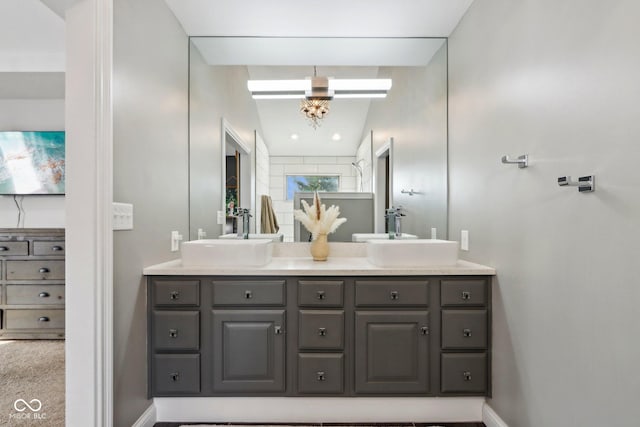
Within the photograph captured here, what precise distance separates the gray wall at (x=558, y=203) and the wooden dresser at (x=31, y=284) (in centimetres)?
340

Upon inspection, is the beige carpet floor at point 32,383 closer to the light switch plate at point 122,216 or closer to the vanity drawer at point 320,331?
the light switch plate at point 122,216

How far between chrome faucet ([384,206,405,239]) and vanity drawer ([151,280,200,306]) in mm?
1300

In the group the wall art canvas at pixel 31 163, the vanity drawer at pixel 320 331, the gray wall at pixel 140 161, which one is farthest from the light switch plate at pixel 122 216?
the wall art canvas at pixel 31 163

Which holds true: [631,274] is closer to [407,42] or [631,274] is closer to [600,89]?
[600,89]

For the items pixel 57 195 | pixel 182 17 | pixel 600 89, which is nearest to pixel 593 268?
pixel 600 89

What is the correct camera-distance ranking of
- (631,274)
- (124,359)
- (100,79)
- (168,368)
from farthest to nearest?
1. (168,368)
2. (124,359)
3. (100,79)
4. (631,274)

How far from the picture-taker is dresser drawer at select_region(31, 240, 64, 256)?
124 inches

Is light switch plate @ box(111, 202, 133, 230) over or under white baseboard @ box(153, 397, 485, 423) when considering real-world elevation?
over

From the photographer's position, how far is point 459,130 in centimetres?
224

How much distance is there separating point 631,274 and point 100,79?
200cm

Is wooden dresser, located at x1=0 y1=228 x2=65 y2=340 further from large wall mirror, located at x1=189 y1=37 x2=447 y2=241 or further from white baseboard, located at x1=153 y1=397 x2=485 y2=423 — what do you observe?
white baseboard, located at x1=153 y1=397 x2=485 y2=423

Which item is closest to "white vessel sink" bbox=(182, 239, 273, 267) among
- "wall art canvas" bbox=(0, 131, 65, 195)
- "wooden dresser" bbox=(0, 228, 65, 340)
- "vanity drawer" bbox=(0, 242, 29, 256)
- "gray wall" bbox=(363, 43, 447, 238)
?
"gray wall" bbox=(363, 43, 447, 238)

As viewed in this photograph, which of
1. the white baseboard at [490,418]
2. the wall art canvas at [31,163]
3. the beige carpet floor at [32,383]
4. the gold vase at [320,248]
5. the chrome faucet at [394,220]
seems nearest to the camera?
the white baseboard at [490,418]

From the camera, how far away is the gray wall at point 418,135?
2434 millimetres
